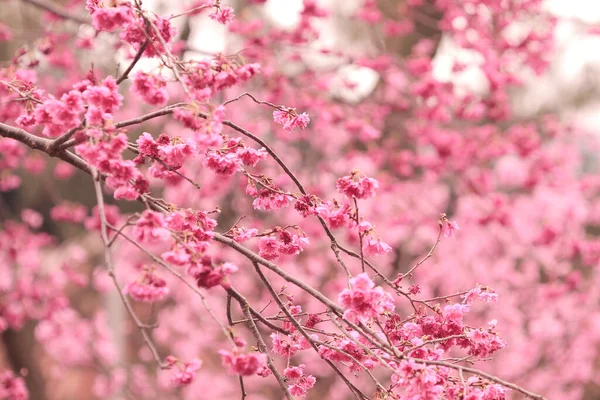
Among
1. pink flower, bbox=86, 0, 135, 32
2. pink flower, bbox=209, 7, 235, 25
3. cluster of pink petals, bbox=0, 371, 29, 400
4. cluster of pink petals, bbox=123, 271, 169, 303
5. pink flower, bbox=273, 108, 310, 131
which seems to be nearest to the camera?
cluster of pink petals, bbox=123, 271, 169, 303

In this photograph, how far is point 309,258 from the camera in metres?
8.70

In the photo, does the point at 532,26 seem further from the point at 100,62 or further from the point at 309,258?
the point at 100,62

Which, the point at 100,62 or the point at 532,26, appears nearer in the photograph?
the point at 532,26

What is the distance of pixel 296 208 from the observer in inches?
103

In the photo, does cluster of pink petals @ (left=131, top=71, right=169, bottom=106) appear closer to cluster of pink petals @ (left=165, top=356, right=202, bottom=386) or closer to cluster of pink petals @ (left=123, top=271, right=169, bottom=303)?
cluster of pink petals @ (left=123, top=271, right=169, bottom=303)

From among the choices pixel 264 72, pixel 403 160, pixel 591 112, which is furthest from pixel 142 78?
pixel 591 112

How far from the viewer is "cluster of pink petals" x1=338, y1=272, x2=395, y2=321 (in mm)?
2156

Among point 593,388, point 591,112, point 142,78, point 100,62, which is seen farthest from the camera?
point 591,112

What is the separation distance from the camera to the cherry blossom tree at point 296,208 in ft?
7.12

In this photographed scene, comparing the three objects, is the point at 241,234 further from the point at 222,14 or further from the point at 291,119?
the point at 222,14

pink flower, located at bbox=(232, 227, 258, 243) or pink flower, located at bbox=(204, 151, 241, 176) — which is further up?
pink flower, located at bbox=(204, 151, 241, 176)

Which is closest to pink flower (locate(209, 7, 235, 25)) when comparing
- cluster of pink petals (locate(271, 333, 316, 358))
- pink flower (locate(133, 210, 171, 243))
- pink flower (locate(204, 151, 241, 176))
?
pink flower (locate(204, 151, 241, 176))

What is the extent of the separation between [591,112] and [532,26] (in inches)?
367

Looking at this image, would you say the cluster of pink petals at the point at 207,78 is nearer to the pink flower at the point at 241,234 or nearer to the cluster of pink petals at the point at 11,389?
the pink flower at the point at 241,234
